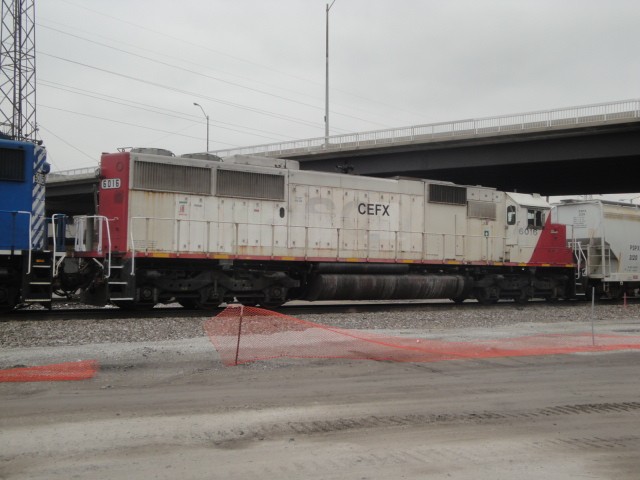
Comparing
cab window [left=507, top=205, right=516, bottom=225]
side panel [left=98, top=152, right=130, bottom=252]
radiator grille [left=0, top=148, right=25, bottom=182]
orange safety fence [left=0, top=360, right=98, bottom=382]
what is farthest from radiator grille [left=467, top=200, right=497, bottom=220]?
orange safety fence [left=0, top=360, right=98, bottom=382]

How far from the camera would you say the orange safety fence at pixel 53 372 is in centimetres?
787

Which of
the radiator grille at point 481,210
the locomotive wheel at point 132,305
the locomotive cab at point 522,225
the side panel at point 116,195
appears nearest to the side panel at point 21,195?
the side panel at point 116,195

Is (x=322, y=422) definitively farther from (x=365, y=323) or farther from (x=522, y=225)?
(x=522, y=225)

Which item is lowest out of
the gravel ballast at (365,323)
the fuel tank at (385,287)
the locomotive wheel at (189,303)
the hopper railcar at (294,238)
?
the gravel ballast at (365,323)

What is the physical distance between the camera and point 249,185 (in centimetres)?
1744

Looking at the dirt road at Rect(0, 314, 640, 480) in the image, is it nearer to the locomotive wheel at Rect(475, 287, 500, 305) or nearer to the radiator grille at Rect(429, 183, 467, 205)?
the radiator grille at Rect(429, 183, 467, 205)

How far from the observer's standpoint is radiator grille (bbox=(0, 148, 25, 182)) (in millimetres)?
14281

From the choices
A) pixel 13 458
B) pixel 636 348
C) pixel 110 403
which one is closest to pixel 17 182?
pixel 110 403

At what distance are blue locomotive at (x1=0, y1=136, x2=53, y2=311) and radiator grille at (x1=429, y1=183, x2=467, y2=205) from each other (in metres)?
12.3

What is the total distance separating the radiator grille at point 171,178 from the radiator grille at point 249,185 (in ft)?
1.40

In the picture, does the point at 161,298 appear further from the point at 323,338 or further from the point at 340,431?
the point at 340,431

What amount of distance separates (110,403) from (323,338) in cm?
525

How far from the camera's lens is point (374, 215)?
65.2 feet

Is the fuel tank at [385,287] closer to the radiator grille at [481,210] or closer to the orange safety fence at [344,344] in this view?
the radiator grille at [481,210]
